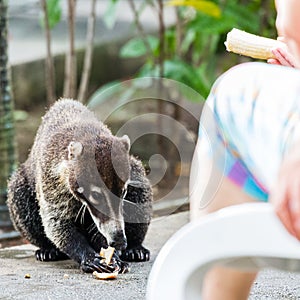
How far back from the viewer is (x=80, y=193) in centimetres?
258

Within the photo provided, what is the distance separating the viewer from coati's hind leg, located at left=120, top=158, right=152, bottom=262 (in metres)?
2.69

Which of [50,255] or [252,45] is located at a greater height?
[252,45]

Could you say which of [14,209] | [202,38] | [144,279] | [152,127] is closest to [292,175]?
[144,279]

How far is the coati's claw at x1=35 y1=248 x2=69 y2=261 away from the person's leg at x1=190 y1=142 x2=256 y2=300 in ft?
5.18

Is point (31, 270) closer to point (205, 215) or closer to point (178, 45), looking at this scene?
point (205, 215)

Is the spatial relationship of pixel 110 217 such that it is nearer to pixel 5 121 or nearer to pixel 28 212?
pixel 28 212

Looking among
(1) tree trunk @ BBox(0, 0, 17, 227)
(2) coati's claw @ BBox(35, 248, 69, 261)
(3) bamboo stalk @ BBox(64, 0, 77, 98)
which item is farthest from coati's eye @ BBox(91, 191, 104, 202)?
(3) bamboo stalk @ BBox(64, 0, 77, 98)

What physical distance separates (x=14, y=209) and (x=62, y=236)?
0.98ft

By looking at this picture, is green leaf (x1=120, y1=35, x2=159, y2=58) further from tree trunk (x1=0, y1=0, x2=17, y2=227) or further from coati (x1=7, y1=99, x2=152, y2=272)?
coati (x1=7, y1=99, x2=152, y2=272)

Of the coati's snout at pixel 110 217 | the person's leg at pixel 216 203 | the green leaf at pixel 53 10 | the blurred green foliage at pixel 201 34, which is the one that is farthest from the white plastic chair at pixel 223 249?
the green leaf at pixel 53 10

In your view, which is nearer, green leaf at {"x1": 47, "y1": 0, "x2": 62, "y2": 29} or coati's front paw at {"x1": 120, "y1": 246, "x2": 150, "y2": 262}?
coati's front paw at {"x1": 120, "y1": 246, "x2": 150, "y2": 262}

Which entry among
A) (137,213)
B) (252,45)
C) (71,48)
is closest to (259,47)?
(252,45)

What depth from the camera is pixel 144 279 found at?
250cm

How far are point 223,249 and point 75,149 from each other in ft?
4.88
